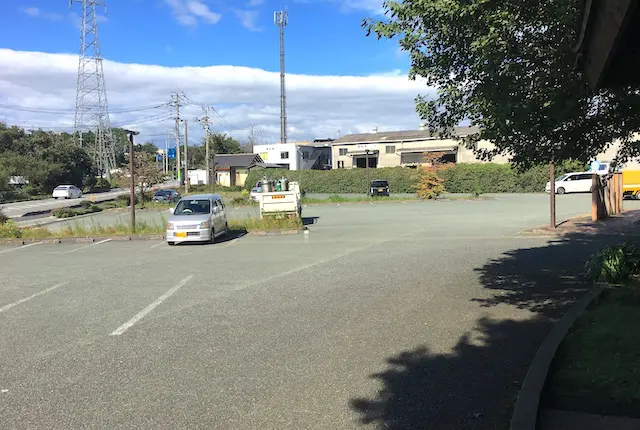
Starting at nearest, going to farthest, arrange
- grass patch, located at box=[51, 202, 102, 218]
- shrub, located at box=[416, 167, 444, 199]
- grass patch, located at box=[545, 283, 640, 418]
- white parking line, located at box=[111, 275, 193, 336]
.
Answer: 1. grass patch, located at box=[545, 283, 640, 418]
2. white parking line, located at box=[111, 275, 193, 336]
3. grass patch, located at box=[51, 202, 102, 218]
4. shrub, located at box=[416, 167, 444, 199]

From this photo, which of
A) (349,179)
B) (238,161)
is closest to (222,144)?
(238,161)

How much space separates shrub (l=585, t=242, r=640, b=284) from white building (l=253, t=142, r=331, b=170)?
239 feet

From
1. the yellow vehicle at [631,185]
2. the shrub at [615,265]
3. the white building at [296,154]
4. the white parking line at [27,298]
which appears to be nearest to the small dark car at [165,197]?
the yellow vehicle at [631,185]

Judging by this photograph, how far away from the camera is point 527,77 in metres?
5.45

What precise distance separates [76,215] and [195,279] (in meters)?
28.5

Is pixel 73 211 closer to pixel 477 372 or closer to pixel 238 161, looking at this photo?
pixel 477 372

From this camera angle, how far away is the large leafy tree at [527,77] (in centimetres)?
515

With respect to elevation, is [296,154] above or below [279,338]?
above

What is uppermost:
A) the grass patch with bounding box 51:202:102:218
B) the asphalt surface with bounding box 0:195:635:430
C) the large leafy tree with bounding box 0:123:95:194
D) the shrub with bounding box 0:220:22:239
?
the large leafy tree with bounding box 0:123:95:194

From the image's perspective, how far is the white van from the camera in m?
40.5

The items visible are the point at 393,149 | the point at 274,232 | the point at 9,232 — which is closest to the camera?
the point at 9,232

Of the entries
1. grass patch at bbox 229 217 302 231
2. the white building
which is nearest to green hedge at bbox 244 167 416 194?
the white building

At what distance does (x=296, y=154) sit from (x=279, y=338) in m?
75.1

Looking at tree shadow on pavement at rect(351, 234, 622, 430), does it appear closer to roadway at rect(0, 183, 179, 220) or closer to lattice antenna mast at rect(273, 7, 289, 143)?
roadway at rect(0, 183, 179, 220)
